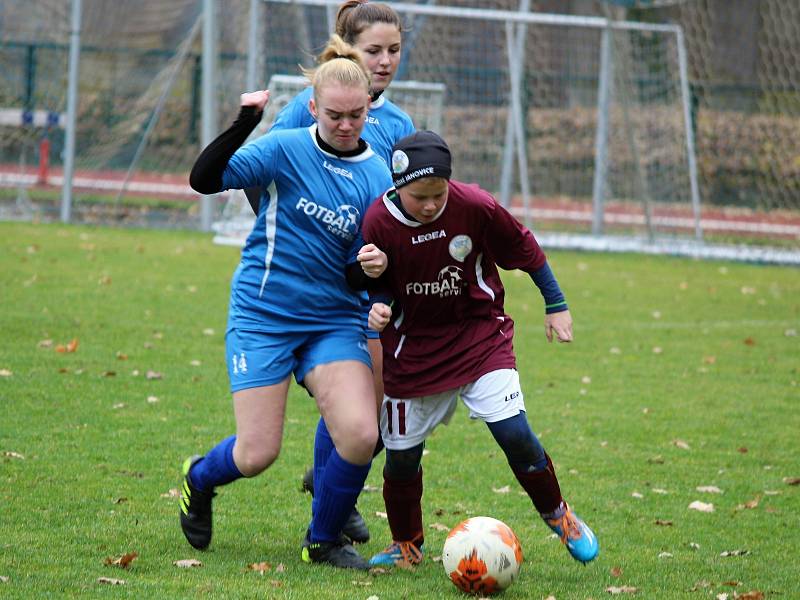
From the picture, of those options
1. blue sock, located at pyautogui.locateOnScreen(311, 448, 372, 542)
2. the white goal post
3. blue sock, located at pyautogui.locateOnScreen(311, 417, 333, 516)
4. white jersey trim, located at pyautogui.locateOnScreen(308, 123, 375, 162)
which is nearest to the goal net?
the white goal post

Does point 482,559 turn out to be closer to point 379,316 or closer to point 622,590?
point 622,590

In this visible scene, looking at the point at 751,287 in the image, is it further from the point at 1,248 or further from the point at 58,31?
the point at 58,31

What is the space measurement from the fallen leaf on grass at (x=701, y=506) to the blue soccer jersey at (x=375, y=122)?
2.26 m

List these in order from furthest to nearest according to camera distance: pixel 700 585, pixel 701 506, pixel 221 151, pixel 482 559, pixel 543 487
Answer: pixel 701 506 → pixel 543 487 → pixel 700 585 → pixel 221 151 → pixel 482 559

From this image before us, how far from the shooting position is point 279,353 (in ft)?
15.5

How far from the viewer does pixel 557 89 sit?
2194 centimetres

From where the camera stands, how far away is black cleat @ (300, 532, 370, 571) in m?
4.74

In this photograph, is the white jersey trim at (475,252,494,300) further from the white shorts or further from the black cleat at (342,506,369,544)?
the black cleat at (342,506,369,544)

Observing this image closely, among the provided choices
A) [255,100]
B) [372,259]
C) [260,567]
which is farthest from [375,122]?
[260,567]

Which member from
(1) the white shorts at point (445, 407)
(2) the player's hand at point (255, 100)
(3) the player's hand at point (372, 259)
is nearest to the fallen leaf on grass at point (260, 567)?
(1) the white shorts at point (445, 407)

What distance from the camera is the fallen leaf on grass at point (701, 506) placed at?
5801 millimetres

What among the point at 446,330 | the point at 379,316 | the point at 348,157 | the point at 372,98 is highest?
the point at 372,98

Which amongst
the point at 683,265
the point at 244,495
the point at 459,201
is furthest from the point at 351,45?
the point at 683,265

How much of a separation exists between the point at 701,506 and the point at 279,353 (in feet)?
7.76
